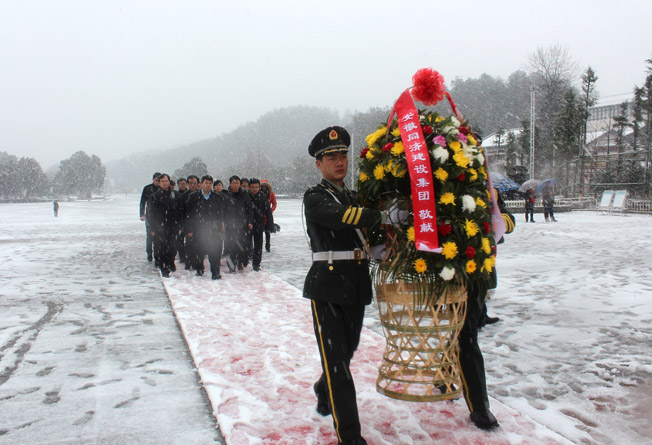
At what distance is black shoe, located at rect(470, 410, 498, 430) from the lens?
3145mm

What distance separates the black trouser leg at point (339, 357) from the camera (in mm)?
2904

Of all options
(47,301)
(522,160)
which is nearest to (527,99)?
(522,160)

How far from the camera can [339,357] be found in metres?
3.00

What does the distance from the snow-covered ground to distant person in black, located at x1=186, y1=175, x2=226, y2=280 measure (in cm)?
59

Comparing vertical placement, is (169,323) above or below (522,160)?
below

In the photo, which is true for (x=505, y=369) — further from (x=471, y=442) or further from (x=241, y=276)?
(x=241, y=276)

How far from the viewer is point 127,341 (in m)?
5.36

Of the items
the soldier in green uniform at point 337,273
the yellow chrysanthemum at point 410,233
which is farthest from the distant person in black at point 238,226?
the yellow chrysanthemum at point 410,233

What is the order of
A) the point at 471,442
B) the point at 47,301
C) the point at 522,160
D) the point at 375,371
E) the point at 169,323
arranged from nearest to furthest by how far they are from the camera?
the point at 471,442
the point at 375,371
the point at 169,323
the point at 47,301
the point at 522,160

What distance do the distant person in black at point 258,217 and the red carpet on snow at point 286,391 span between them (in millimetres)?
3284

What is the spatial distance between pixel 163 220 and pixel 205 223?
0.99 metres

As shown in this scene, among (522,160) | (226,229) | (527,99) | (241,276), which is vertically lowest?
(241,276)

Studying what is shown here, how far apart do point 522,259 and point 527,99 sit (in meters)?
70.2

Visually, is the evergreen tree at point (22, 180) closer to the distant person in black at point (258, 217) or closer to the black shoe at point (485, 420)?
the distant person in black at point (258, 217)
